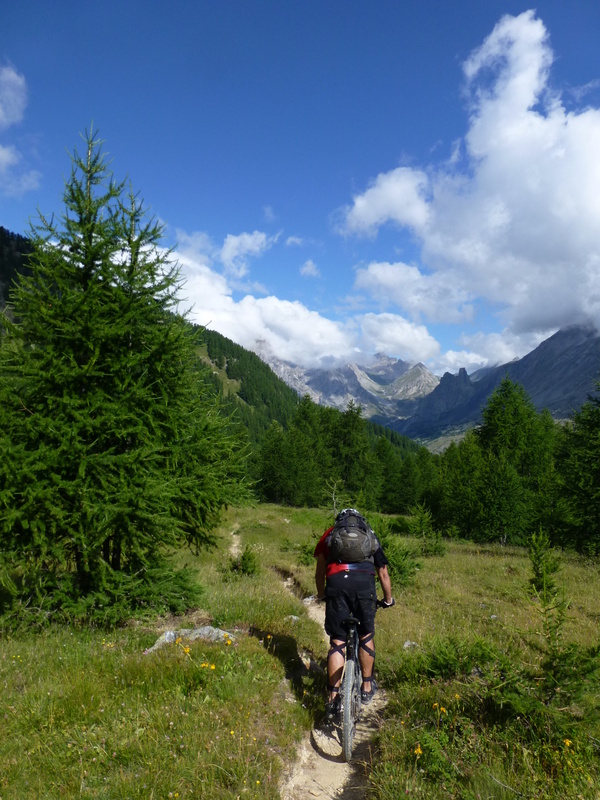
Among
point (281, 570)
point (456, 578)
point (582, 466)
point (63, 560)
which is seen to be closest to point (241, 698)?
point (63, 560)

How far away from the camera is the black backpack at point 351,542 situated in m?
5.19

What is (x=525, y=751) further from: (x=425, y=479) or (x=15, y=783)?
(x=425, y=479)

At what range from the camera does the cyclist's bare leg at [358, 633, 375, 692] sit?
5.31m

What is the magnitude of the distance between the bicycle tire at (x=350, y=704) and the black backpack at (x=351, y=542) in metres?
1.24

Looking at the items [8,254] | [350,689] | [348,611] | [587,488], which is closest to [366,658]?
[350,689]

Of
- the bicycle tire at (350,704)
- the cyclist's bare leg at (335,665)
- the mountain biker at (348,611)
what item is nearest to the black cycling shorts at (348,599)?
the mountain biker at (348,611)

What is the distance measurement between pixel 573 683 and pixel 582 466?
17.3 m

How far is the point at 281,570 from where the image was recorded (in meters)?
16.6

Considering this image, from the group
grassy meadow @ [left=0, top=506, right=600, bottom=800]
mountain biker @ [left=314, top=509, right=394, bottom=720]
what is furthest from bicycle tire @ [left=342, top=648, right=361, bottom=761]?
grassy meadow @ [left=0, top=506, right=600, bottom=800]

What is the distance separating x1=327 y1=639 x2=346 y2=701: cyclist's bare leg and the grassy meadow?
51 centimetres

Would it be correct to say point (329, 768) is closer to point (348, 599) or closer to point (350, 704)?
Result: point (350, 704)

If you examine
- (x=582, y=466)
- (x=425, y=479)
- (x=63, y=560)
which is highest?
(x=582, y=466)

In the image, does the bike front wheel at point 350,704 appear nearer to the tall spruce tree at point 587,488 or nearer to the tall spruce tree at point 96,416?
the tall spruce tree at point 96,416

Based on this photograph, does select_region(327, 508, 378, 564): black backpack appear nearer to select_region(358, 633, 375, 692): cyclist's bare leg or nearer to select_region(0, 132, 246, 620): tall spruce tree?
select_region(358, 633, 375, 692): cyclist's bare leg
